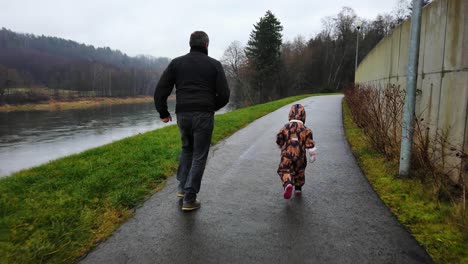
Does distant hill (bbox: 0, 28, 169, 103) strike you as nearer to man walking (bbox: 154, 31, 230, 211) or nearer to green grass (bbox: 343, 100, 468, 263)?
man walking (bbox: 154, 31, 230, 211)

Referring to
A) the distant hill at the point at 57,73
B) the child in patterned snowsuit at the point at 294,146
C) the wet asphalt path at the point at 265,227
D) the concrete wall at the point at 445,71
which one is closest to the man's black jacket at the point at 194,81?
the child in patterned snowsuit at the point at 294,146

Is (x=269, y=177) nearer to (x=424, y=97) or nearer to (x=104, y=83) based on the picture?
(x=424, y=97)

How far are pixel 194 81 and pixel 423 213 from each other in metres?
2.88

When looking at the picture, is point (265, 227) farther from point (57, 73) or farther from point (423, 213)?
point (57, 73)

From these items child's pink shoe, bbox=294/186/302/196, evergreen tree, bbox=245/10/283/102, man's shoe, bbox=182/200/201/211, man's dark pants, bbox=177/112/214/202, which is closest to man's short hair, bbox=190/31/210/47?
man's dark pants, bbox=177/112/214/202

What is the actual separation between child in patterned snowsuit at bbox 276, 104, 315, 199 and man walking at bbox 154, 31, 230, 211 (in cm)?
95

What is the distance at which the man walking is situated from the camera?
12.1ft

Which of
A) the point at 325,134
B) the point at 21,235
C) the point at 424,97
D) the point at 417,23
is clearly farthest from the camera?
the point at 325,134

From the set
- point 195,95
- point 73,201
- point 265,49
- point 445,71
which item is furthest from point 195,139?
point 265,49

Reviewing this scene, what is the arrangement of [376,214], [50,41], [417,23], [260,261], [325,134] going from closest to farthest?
[260,261]
[376,214]
[417,23]
[325,134]
[50,41]

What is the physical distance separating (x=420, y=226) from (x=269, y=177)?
2.34 meters

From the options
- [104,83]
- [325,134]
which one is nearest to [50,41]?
[104,83]

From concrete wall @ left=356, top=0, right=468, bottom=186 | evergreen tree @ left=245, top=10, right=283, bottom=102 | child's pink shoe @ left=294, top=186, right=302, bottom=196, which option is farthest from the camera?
evergreen tree @ left=245, top=10, right=283, bottom=102

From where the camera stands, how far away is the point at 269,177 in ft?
17.0
